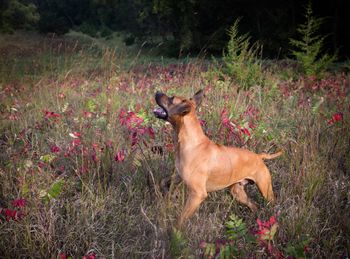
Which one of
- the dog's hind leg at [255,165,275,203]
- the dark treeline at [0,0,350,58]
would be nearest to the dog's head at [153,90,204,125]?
the dog's hind leg at [255,165,275,203]

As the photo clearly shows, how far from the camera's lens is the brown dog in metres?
2.70

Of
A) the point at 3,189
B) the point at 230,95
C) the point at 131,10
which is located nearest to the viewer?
the point at 3,189

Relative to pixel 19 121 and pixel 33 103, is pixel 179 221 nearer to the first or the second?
pixel 19 121

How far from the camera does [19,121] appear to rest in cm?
479

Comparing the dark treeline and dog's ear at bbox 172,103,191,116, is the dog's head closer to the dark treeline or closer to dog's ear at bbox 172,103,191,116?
dog's ear at bbox 172,103,191,116

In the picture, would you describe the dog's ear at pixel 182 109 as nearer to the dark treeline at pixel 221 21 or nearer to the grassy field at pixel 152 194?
the grassy field at pixel 152 194

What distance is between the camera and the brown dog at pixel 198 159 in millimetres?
2697

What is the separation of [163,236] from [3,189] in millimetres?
1493

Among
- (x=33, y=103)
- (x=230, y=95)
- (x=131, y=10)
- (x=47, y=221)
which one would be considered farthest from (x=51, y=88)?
(x=131, y=10)

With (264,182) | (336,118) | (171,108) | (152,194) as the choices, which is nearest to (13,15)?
(152,194)

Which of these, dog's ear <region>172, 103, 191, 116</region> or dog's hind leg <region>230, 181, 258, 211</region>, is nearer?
dog's ear <region>172, 103, 191, 116</region>

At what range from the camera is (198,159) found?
9.09ft

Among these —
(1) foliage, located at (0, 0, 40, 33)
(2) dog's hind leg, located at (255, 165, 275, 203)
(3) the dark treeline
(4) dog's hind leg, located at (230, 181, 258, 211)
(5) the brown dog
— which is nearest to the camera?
(5) the brown dog

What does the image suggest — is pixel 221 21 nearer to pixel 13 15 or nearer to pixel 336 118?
pixel 13 15
